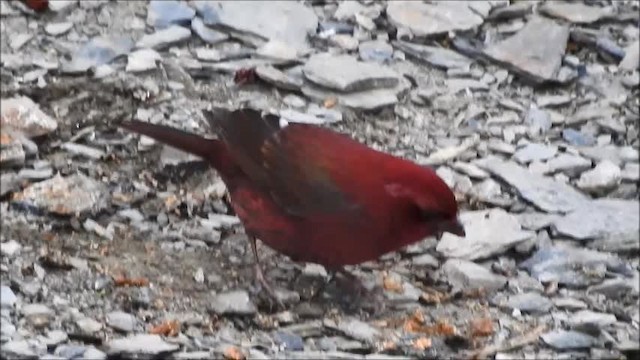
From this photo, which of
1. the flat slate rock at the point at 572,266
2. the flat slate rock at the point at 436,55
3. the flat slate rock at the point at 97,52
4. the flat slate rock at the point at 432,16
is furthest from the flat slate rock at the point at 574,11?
the flat slate rock at the point at 97,52

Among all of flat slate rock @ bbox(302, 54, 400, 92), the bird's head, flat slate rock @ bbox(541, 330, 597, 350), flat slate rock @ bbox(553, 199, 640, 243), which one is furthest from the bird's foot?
flat slate rock @ bbox(302, 54, 400, 92)

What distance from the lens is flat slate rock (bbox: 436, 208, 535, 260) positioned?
422 centimetres

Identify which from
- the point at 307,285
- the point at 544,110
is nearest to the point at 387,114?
the point at 544,110

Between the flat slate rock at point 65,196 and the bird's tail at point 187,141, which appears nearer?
the bird's tail at point 187,141

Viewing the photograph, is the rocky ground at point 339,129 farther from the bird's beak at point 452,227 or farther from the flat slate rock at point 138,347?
the bird's beak at point 452,227

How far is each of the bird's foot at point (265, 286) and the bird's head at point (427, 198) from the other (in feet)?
1.62

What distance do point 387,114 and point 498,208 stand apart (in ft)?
1.97

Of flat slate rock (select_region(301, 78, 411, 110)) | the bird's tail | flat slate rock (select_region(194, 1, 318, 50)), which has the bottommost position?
flat slate rock (select_region(301, 78, 411, 110))

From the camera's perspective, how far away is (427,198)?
3621 mm

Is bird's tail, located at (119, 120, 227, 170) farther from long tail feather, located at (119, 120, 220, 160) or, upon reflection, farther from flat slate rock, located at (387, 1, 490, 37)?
flat slate rock, located at (387, 1, 490, 37)

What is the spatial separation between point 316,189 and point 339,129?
99 cm

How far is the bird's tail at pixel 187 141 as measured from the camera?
13.2 feet

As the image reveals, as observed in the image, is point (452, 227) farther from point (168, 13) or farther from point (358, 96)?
point (168, 13)

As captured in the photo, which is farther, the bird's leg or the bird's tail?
the bird's tail
